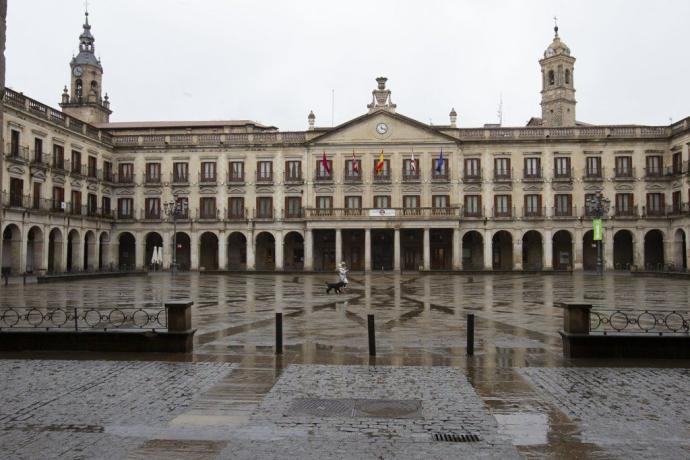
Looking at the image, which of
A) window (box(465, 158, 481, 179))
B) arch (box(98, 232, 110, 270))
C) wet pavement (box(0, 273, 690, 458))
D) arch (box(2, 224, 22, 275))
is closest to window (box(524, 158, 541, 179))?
window (box(465, 158, 481, 179))

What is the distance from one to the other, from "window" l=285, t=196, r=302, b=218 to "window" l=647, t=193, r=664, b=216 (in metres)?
32.6

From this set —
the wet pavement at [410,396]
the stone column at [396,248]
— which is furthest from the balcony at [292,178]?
the wet pavement at [410,396]

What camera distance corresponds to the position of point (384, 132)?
56562 millimetres

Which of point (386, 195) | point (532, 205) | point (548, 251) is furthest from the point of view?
point (386, 195)

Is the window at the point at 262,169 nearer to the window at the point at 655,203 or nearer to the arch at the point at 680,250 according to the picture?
the window at the point at 655,203

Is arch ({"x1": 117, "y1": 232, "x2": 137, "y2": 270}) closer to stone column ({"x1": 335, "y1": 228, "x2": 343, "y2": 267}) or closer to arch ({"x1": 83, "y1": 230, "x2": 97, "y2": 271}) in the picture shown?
arch ({"x1": 83, "y1": 230, "x2": 97, "y2": 271})

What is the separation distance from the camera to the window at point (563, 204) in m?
55.8

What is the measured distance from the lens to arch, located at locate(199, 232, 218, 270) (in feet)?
199

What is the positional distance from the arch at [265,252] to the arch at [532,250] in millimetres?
24986

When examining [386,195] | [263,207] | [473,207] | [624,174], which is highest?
[624,174]

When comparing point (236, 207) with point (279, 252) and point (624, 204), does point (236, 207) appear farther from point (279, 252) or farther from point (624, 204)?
point (624, 204)

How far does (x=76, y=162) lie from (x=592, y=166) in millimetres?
46574

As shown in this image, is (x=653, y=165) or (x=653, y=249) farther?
(x=653, y=249)

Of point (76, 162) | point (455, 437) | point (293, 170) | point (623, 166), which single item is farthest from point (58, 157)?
point (623, 166)
